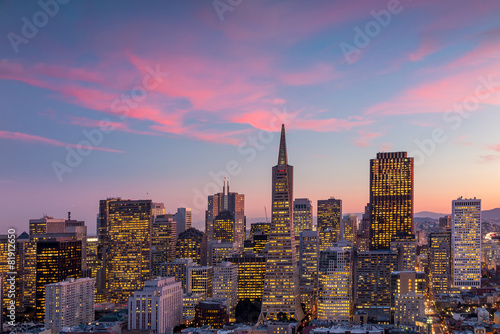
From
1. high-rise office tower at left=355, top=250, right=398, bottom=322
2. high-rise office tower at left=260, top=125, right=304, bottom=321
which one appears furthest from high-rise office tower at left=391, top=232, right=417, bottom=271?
high-rise office tower at left=260, top=125, right=304, bottom=321

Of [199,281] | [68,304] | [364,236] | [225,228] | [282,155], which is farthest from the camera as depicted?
[364,236]

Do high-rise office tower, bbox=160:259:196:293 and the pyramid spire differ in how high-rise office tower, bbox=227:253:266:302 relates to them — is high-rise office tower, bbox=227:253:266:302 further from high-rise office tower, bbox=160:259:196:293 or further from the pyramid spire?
the pyramid spire

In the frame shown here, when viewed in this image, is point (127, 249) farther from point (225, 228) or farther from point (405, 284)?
point (405, 284)

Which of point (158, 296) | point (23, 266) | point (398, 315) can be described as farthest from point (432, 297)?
point (23, 266)

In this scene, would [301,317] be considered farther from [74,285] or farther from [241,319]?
[74,285]

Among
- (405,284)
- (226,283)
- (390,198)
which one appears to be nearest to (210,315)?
(226,283)

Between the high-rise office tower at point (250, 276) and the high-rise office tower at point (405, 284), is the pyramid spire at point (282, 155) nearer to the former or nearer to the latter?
the high-rise office tower at point (250, 276)

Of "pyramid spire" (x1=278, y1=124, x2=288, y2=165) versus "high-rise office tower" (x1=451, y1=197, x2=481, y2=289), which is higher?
"pyramid spire" (x1=278, y1=124, x2=288, y2=165)

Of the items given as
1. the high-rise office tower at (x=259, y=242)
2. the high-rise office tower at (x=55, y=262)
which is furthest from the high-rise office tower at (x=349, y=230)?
the high-rise office tower at (x=55, y=262)
